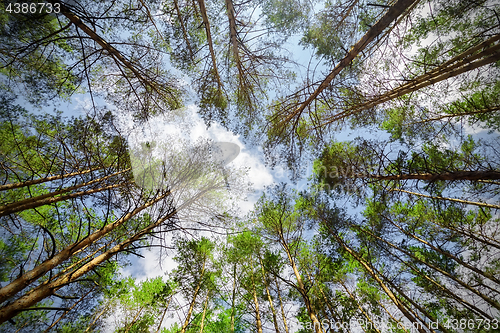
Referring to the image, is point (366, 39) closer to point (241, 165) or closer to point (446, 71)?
point (446, 71)

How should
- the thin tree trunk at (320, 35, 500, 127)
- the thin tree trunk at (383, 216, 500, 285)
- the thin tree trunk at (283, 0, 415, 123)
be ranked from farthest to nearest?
the thin tree trunk at (383, 216, 500, 285)
the thin tree trunk at (320, 35, 500, 127)
the thin tree trunk at (283, 0, 415, 123)

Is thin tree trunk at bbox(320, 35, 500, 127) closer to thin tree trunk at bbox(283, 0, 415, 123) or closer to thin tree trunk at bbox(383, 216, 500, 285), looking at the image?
thin tree trunk at bbox(283, 0, 415, 123)

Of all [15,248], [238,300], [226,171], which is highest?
[226,171]

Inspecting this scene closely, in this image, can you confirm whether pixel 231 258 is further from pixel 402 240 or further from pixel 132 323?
pixel 402 240

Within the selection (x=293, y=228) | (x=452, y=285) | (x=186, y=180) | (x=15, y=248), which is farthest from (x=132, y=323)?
(x=452, y=285)

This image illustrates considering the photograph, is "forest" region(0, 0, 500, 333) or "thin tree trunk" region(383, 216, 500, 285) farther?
"thin tree trunk" region(383, 216, 500, 285)

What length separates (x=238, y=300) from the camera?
23.3 feet

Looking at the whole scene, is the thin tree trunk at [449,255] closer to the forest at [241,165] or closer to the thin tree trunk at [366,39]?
the forest at [241,165]

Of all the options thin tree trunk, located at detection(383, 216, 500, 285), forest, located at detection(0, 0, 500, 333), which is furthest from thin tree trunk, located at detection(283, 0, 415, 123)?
thin tree trunk, located at detection(383, 216, 500, 285)

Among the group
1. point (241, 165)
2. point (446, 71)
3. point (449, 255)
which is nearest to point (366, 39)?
point (446, 71)

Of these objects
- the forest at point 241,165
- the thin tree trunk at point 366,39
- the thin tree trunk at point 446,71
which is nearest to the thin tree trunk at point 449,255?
the forest at point 241,165

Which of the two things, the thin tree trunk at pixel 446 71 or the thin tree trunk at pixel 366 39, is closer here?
the thin tree trunk at pixel 366 39

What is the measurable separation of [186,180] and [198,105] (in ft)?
7.27

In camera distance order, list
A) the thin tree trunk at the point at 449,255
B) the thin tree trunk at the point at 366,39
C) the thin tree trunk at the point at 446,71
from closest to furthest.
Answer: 1. the thin tree trunk at the point at 366,39
2. the thin tree trunk at the point at 446,71
3. the thin tree trunk at the point at 449,255
